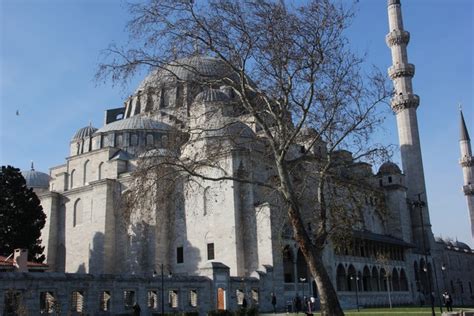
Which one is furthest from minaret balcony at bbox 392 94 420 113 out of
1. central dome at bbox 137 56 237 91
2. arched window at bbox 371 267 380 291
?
central dome at bbox 137 56 237 91

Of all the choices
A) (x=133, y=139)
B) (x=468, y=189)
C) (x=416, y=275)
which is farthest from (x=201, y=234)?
(x=468, y=189)

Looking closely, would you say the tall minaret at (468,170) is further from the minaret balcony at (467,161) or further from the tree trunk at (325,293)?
the tree trunk at (325,293)

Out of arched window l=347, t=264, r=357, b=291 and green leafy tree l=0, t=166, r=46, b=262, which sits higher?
green leafy tree l=0, t=166, r=46, b=262

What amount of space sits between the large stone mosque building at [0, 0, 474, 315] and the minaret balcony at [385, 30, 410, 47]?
0.13 m

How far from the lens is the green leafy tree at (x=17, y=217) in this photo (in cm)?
2981

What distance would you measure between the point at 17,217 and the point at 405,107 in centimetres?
3278

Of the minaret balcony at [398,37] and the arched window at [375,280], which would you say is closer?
the arched window at [375,280]

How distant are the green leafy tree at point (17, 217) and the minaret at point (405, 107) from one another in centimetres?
3031

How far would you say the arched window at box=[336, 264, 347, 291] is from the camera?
33.8m

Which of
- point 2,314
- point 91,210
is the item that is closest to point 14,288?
point 2,314

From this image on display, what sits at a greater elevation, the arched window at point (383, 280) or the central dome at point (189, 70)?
the central dome at point (189, 70)

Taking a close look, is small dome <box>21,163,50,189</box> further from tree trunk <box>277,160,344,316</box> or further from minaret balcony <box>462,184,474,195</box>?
minaret balcony <box>462,184,474,195</box>

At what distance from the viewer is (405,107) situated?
4578 centimetres

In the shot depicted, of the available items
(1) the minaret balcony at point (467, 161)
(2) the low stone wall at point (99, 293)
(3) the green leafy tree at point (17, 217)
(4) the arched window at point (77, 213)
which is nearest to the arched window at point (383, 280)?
(2) the low stone wall at point (99, 293)
